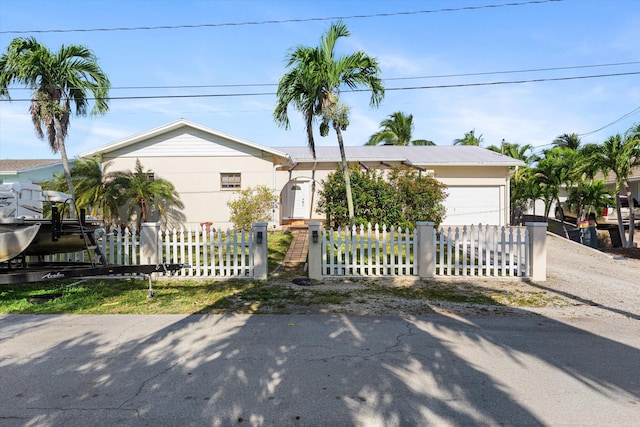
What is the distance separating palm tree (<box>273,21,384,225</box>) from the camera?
979 centimetres

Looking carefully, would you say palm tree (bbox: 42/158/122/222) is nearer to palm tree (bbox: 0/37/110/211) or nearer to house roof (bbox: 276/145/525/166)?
palm tree (bbox: 0/37/110/211)

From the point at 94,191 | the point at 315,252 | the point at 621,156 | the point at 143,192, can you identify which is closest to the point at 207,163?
the point at 143,192

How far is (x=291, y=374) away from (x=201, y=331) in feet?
6.13

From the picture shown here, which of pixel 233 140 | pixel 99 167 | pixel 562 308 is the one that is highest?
pixel 233 140

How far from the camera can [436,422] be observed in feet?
9.68

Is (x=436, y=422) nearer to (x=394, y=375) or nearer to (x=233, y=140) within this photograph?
(x=394, y=375)

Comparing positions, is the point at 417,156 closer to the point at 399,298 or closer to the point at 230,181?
the point at 230,181

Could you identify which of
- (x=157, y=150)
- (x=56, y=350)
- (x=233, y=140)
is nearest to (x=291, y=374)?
(x=56, y=350)

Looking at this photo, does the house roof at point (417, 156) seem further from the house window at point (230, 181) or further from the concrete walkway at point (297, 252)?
the concrete walkway at point (297, 252)

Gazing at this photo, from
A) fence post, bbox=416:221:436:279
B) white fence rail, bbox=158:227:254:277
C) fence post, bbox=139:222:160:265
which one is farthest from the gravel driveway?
fence post, bbox=139:222:160:265

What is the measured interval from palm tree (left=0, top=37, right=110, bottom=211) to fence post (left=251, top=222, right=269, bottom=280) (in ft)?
24.3

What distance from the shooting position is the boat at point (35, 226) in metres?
5.64

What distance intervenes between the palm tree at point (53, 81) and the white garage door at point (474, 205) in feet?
50.3

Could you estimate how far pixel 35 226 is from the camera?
5.60 meters
